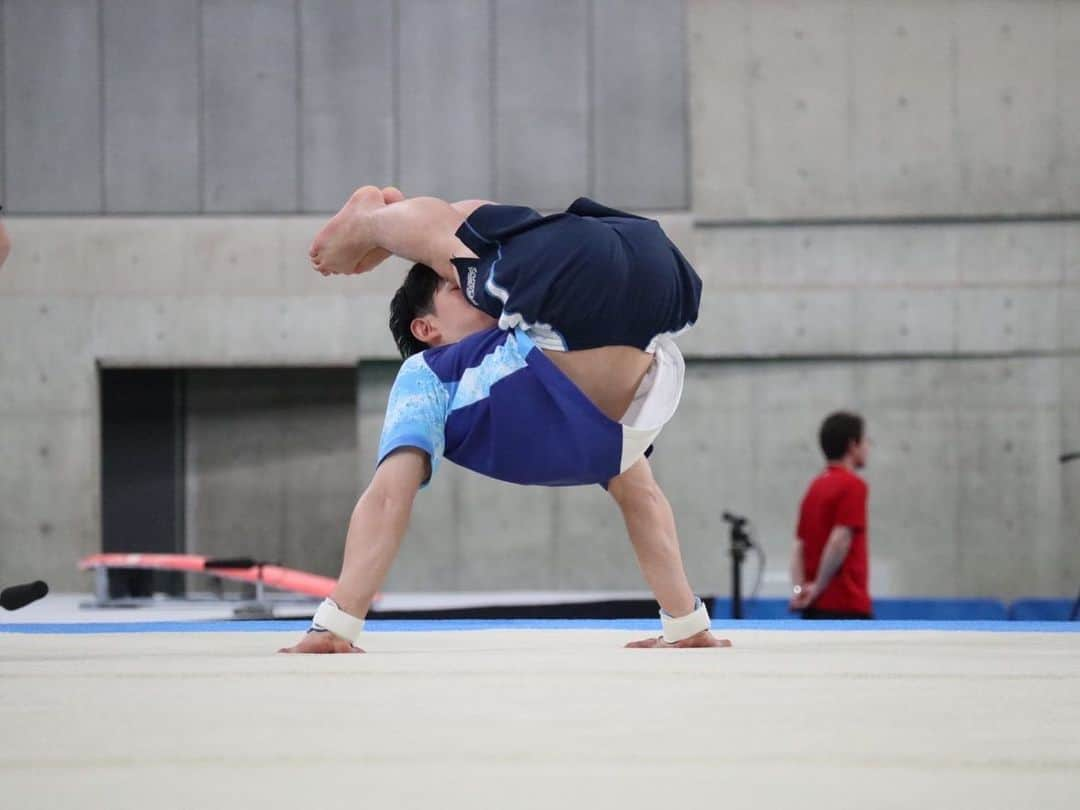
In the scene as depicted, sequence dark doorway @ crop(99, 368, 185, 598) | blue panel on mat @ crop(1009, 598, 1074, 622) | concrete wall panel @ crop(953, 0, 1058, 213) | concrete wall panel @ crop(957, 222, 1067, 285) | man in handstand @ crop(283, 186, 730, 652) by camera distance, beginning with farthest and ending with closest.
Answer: dark doorway @ crop(99, 368, 185, 598), concrete wall panel @ crop(953, 0, 1058, 213), concrete wall panel @ crop(957, 222, 1067, 285), blue panel on mat @ crop(1009, 598, 1074, 622), man in handstand @ crop(283, 186, 730, 652)

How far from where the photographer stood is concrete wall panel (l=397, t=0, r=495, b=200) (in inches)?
395

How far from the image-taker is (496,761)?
1.06 meters

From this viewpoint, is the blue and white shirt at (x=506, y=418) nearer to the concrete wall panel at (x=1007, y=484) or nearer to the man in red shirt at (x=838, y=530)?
the man in red shirt at (x=838, y=530)

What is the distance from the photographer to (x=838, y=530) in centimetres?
567

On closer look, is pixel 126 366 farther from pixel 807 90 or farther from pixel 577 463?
pixel 577 463

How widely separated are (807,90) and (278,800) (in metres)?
9.60

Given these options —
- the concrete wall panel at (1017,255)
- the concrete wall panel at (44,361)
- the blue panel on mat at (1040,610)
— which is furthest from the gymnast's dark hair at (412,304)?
the concrete wall panel at (1017,255)

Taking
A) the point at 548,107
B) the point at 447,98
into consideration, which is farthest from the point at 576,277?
the point at 447,98

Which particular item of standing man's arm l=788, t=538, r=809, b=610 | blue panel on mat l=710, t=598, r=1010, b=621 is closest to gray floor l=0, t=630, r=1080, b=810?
standing man's arm l=788, t=538, r=809, b=610

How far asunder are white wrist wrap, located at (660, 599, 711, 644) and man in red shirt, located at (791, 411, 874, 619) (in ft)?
9.74

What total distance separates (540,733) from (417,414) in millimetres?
1308

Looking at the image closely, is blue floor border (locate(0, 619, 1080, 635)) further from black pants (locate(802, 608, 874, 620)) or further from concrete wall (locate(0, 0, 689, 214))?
concrete wall (locate(0, 0, 689, 214))

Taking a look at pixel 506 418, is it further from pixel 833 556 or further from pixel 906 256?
pixel 906 256

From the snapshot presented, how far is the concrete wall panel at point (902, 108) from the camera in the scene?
9.97m
